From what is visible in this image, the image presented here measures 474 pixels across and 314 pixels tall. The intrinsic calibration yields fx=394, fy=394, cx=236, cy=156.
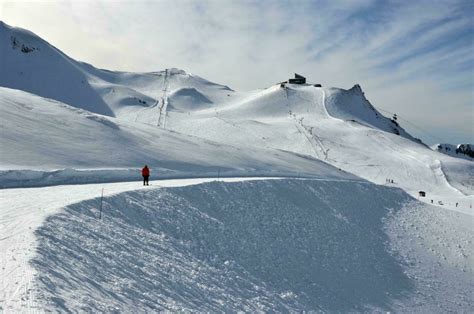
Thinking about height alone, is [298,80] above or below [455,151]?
above

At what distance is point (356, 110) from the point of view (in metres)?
114

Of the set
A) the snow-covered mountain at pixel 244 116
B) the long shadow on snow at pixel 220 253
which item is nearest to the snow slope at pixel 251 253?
the long shadow on snow at pixel 220 253

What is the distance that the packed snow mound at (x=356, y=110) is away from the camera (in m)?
Answer: 105

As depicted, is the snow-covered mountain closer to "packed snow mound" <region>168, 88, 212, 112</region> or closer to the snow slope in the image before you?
"packed snow mound" <region>168, 88, 212, 112</region>

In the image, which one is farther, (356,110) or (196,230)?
(356,110)

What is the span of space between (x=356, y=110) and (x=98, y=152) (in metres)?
97.3

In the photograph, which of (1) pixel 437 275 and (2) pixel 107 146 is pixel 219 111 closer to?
(2) pixel 107 146

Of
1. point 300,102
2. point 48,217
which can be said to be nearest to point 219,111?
point 300,102

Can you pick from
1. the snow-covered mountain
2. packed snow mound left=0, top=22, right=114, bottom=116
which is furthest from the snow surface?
packed snow mound left=0, top=22, right=114, bottom=116

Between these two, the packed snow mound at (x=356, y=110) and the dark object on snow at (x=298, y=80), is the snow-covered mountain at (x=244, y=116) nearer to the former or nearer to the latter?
the packed snow mound at (x=356, y=110)

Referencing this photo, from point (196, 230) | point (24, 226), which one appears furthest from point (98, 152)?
point (24, 226)

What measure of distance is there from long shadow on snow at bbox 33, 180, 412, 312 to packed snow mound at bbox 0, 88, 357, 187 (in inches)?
214

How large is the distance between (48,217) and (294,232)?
43.1ft

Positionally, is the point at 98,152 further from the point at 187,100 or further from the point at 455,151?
the point at 455,151
